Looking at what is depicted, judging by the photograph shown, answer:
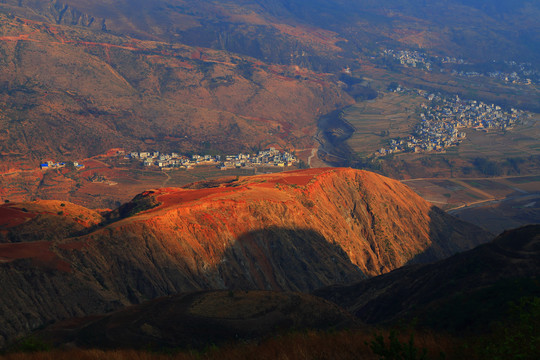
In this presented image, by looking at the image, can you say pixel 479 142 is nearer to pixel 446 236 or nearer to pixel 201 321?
pixel 446 236

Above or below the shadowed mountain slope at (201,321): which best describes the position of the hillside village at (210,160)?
below

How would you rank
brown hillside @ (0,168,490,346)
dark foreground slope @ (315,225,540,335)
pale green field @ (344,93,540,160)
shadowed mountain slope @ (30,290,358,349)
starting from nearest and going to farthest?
dark foreground slope @ (315,225,540,335), shadowed mountain slope @ (30,290,358,349), brown hillside @ (0,168,490,346), pale green field @ (344,93,540,160)

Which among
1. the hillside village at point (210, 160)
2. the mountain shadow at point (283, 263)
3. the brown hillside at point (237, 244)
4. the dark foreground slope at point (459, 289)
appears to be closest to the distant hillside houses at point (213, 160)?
the hillside village at point (210, 160)

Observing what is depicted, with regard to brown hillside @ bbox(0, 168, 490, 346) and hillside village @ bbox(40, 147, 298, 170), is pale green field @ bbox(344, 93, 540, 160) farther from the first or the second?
brown hillside @ bbox(0, 168, 490, 346)

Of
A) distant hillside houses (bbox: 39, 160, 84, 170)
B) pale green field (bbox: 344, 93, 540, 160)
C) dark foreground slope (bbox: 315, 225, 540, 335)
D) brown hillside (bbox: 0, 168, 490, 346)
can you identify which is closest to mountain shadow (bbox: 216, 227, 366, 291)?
brown hillside (bbox: 0, 168, 490, 346)

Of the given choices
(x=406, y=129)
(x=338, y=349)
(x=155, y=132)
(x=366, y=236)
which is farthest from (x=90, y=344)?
(x=406, y=129)

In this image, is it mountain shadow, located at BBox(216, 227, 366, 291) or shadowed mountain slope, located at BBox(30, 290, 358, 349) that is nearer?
shadowed mountain slope, located at BBox(30, 290, 358, 349)

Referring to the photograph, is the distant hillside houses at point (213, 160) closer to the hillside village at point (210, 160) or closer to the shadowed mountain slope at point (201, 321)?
the hillside village at point (210, 160)
